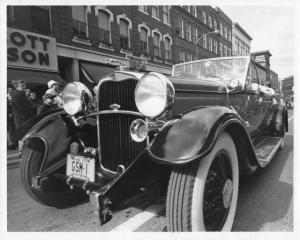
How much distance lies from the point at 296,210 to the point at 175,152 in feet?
4.94

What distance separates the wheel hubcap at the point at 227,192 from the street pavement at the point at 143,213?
11.0 inches

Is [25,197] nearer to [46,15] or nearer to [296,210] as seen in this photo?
[296,210]

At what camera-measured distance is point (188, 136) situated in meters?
1.46

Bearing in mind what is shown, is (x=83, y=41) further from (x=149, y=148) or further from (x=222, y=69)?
(x=149, y=148)

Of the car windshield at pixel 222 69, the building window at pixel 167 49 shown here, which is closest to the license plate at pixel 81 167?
the car windshield at pixel 222 69

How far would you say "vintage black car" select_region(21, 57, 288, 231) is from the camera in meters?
1.46

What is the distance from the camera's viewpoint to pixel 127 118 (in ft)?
6.22

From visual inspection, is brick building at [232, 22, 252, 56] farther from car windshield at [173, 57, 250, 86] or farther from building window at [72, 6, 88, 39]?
building window at [72, 6, 88, 39]

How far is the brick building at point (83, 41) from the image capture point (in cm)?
647

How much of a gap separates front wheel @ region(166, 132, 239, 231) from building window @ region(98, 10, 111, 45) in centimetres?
916

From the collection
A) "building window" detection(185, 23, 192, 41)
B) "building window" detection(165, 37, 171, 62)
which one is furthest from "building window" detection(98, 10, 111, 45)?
"building window" detection(185, 23, 192, 41)

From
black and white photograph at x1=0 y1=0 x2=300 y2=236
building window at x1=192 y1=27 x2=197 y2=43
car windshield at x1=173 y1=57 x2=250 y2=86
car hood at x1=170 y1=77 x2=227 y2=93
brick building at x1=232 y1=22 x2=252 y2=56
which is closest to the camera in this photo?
black and white photograph at x1=0 y1=0 x2=300 y2=236

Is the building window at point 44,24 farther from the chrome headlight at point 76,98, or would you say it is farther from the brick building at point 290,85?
the brick building at point 290,85
